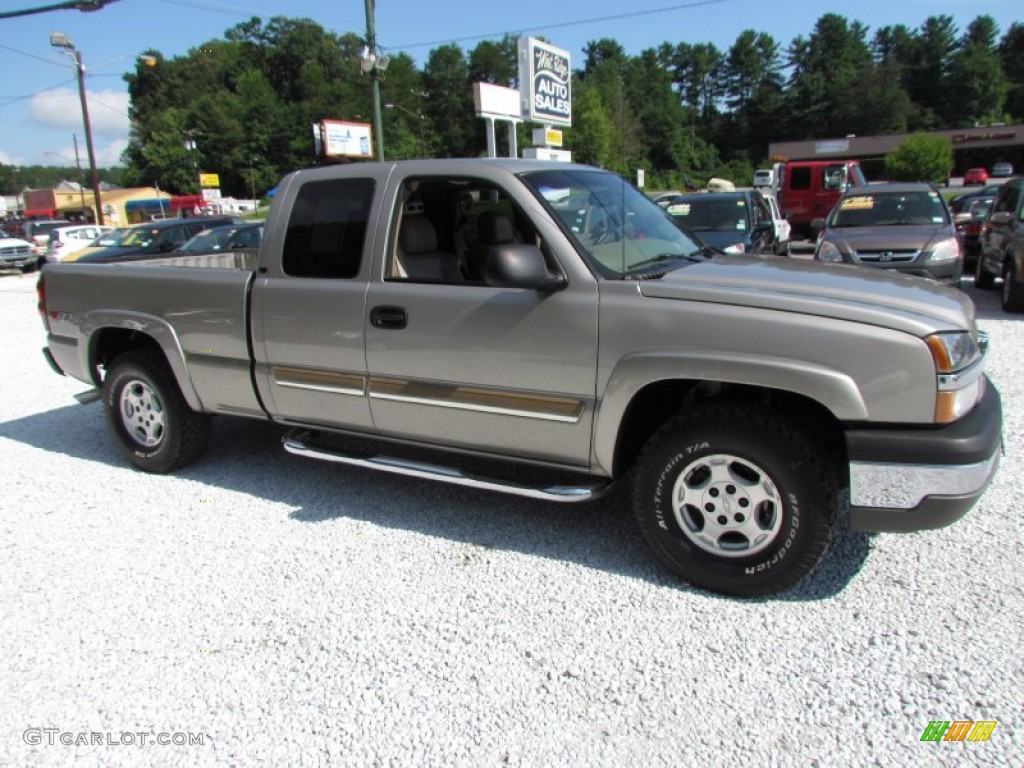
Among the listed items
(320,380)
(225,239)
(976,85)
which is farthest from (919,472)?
(976,85)

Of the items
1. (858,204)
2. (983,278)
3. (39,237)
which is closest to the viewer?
(858,204)

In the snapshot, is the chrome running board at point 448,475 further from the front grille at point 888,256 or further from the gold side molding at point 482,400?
the front grille at point 888,256

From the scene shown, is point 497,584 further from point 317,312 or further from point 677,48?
point 677,48

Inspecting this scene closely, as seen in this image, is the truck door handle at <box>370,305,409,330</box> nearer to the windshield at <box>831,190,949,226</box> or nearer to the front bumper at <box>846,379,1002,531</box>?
the front bumper at <box>846,379,1002,531</box>

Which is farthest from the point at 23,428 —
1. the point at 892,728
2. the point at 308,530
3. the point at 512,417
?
the point at 892,728

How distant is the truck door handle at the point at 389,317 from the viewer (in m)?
3.60

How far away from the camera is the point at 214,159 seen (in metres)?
93.1

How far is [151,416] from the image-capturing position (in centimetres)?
475

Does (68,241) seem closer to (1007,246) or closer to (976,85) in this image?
(1007,246)

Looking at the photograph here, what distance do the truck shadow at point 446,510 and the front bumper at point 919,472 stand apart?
58 centimetres

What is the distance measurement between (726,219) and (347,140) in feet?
94.5

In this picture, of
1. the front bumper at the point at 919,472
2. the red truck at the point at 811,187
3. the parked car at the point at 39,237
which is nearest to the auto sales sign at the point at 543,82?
the red truck at the point at 811,187

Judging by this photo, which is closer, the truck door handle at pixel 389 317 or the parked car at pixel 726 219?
the truck door handle at pixel 389 317

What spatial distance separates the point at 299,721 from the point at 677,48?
475ft
